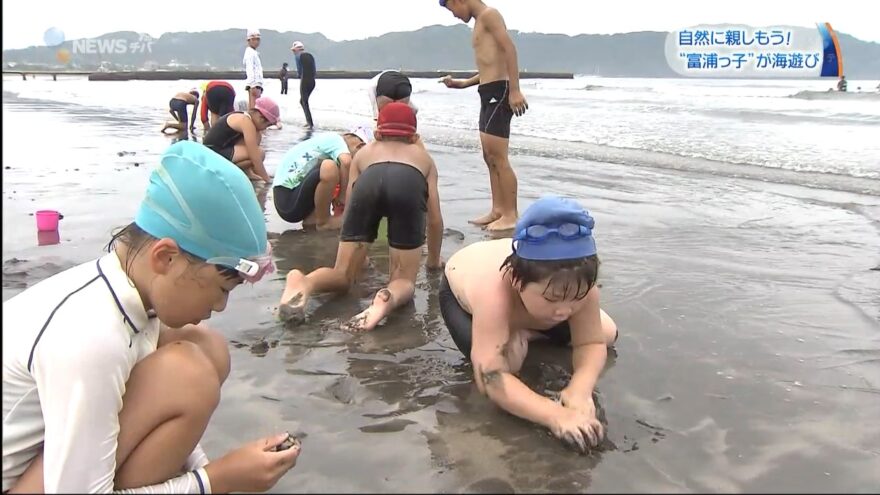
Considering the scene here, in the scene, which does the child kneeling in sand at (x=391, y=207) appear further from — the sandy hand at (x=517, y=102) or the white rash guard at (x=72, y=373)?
the sandy hand at (x=517, y=102)

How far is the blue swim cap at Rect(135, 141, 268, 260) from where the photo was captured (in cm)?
179

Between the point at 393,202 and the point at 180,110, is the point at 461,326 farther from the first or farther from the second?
the point at 180,110

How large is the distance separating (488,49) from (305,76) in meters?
9.87

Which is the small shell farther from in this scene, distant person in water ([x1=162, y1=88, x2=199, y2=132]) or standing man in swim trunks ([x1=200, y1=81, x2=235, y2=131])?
distant person in water ([x1=162, y1=88, x2=199, y2=132])

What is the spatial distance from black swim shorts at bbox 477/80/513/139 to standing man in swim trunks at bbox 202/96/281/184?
208cm

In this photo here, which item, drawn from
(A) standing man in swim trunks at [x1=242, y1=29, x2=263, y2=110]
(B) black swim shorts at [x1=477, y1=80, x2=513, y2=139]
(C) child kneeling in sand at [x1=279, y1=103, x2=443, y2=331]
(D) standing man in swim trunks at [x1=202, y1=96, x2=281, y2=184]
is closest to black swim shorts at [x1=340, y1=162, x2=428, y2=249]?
(C) child kneeling in sand at [x1=279, y1=103, x2=443, y2=331]

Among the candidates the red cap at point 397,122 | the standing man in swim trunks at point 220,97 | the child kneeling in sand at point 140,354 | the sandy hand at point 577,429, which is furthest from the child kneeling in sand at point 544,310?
the standing man in swim trunks at point 220,97

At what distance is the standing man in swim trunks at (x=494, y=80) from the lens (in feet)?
20.3

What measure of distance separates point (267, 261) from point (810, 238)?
483cm

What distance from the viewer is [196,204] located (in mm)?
1782

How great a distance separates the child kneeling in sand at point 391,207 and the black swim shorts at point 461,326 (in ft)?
1.50

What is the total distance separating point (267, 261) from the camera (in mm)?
1958

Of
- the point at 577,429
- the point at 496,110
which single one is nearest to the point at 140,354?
the point at 577,429

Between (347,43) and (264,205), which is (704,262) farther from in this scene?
(347,43)
